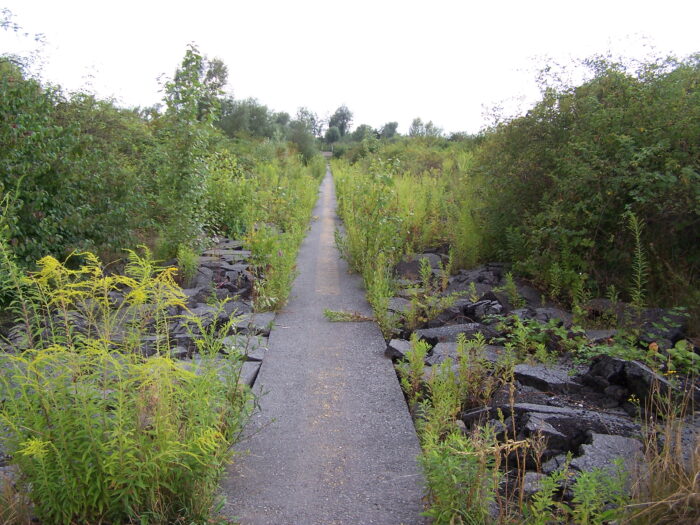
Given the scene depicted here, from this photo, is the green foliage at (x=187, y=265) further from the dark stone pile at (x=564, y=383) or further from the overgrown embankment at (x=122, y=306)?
the dark stone pile at (x=564, y=383)

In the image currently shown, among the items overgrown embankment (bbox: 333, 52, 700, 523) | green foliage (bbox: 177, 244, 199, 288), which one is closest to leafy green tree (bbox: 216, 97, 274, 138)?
overgrown embankment (bbox: 333, 52, 700, 523)

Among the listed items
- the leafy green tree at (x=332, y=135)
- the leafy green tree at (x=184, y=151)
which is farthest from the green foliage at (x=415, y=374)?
the leafy green tree at (x=332, y=135)

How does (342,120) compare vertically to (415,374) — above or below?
above

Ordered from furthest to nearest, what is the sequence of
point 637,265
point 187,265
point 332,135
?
point 332,135 → point 187,265 → point 637,265

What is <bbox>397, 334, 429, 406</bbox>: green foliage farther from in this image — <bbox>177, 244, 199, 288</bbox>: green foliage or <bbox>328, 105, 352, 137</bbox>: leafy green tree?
<bbox>328, 105, 352, 137</bbox>: leafy green tree

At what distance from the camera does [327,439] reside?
3195 mm

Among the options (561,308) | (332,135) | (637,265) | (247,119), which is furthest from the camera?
(332,135)

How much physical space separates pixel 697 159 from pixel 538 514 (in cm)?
411

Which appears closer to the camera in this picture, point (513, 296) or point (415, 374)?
point (415, 374)

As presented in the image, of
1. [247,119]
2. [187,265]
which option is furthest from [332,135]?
[187,265]

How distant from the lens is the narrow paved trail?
8.45ft

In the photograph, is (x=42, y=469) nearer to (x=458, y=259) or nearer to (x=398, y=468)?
(x=398, y=468)

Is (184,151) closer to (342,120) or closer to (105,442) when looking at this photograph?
(105,442)

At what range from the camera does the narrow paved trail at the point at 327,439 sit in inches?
101
